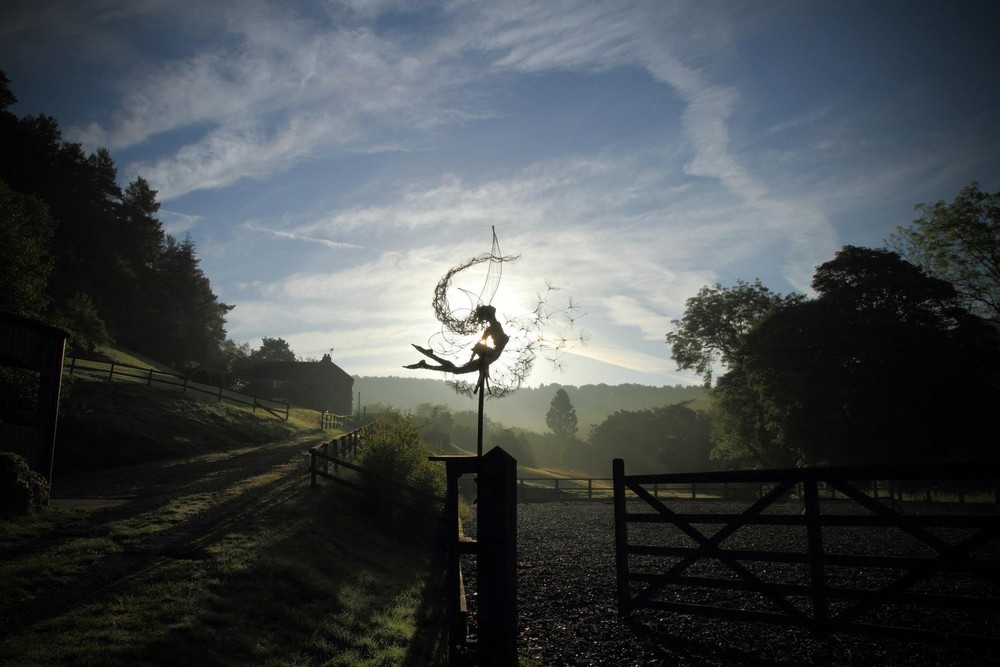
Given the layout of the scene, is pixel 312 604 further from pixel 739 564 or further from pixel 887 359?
pixel 887 359

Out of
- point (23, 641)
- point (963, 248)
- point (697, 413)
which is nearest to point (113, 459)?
point (23, 641)

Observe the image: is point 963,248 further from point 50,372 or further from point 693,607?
point 50,372

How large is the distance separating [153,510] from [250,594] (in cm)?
680

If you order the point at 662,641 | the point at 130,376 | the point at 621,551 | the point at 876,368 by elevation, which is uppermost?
the point at 876,368

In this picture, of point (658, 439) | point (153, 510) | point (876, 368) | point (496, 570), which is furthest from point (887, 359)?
point (658, 439)

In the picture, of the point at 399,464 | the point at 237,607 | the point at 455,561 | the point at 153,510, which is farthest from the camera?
the point at 399,464

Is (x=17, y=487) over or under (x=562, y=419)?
under

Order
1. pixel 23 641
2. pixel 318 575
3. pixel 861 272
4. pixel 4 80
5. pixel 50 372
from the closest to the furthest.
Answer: pixel 23 641 < pixel 318 575 < pixel 50 372 < pixel 861 272 < pixel 4 80

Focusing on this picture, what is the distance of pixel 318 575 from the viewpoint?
9609mm

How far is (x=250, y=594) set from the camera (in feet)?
25.9

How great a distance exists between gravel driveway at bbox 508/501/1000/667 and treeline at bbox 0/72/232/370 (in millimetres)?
31389

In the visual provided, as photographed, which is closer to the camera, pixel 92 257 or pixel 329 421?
pixel 329 421

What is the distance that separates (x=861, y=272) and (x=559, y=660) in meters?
28.0

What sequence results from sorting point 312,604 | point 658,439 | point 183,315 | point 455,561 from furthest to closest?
point 658,439 < point 183,315 < point 312,604 < point 455,561
